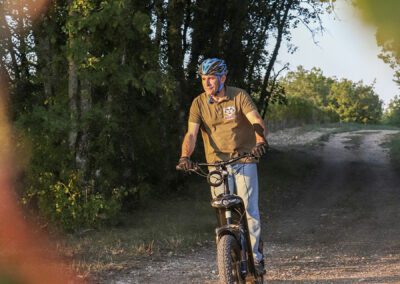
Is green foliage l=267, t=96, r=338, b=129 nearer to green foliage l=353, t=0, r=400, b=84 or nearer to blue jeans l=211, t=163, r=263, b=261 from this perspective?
blue jeans l=211, t=163, r=263, b=261

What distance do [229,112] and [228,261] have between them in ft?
4.21

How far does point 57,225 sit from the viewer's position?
9.28 meters

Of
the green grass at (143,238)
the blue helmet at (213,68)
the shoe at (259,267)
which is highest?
the blue helmet at (213,68)

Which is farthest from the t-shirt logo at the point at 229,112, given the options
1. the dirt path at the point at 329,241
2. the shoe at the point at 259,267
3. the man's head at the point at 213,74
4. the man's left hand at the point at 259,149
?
the dirt path at the point at 329,241

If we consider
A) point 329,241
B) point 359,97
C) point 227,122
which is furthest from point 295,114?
point 359,97

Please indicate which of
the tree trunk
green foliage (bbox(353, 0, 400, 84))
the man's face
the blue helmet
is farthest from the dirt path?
green foliage (bbox(353, 0, 400, 84))

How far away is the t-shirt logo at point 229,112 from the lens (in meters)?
4.66

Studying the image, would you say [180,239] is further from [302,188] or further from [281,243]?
[302,188]

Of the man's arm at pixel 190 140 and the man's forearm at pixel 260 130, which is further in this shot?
the man's arm at pixel 190 140

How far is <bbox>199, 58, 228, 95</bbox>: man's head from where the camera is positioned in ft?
14.7

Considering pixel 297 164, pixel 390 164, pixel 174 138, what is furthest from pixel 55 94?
pixel 390 164

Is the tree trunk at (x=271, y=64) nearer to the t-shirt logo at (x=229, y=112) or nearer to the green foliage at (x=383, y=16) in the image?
the t-shirt logo at (x=229, y=112)

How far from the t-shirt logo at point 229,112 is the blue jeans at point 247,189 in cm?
43

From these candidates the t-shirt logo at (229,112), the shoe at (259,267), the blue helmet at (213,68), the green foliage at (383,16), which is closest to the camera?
the green foliage at (383,16)
